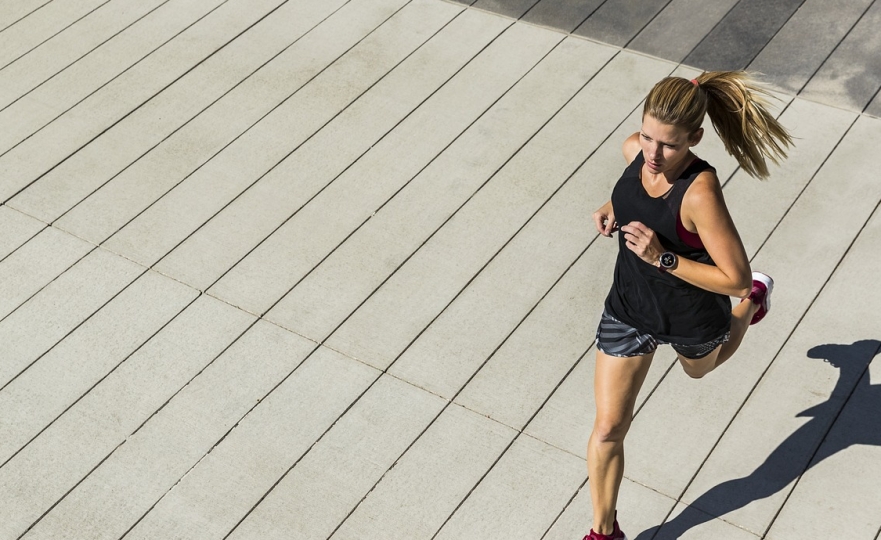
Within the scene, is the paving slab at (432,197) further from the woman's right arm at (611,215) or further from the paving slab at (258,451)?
the woman's right arm at (611,215)

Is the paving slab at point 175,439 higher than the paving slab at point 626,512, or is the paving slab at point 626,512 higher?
the paving slab at point 175,439

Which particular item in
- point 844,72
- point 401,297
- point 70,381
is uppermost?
point 70,381

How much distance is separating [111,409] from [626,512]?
2041 mm

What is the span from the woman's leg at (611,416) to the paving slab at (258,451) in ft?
3.83

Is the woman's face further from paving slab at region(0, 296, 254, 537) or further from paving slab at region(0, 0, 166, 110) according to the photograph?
paving slab at region(0, 0, 166, 110)

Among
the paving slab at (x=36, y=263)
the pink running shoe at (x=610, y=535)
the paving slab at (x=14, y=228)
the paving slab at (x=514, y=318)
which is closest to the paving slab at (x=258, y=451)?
the paving slab at (x=514, y=318)

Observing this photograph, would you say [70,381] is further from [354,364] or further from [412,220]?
[412,220]

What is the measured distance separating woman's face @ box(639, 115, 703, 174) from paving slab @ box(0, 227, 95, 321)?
2.93m

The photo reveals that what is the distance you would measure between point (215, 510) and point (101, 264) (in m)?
1.57

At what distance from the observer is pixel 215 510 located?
3.85 m

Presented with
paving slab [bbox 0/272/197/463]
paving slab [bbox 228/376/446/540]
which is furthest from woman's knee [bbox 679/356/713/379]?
paving slab [bbox 0/272/197/463]

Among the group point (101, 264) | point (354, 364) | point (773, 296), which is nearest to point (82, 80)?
point (101, 264)

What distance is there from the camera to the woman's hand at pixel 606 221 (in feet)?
11.7

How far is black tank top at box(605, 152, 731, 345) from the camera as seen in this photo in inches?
128
